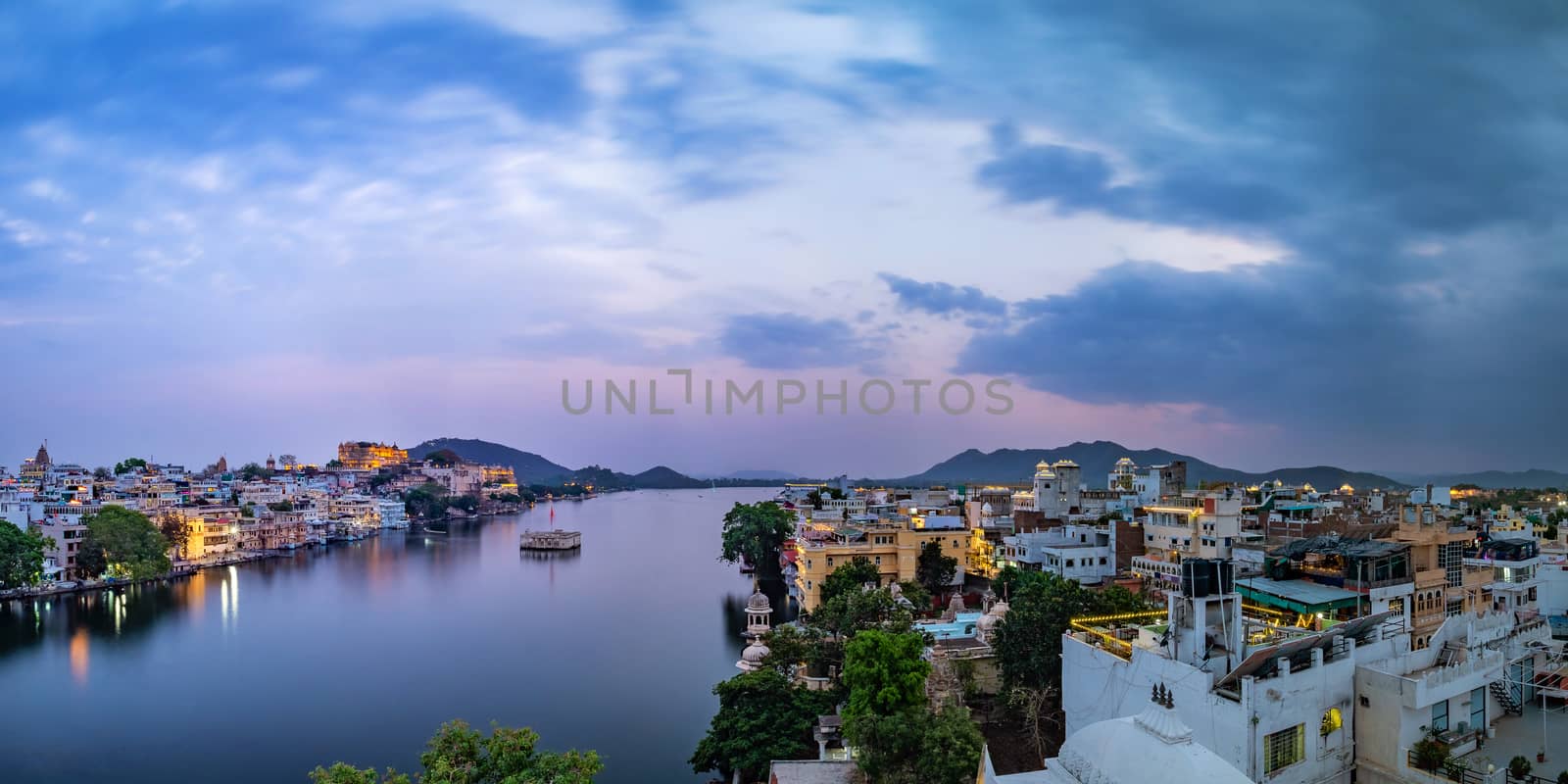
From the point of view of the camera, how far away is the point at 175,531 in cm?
4116

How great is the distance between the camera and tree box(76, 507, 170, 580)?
3391 cm

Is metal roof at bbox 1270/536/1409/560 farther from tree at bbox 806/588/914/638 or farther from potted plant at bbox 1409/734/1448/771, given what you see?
tree at bbox 806/588/914/638

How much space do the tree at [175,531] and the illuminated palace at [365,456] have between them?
7368 cm

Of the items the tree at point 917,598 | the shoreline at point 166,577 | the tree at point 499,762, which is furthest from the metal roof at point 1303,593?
the shoreline at point 166,577

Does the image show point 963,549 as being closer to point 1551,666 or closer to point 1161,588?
point 1161,588

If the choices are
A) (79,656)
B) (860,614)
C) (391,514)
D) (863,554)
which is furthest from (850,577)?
(391,514)

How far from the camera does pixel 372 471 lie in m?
103

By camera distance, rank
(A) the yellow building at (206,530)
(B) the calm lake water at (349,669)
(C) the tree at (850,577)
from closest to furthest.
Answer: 1. (B) the calm lake water at (349,669)
2. (C) the tree at (850,577)
3. (A) the yellow building at (206,530)

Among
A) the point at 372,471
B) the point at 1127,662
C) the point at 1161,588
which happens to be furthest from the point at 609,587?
the point at 372,471

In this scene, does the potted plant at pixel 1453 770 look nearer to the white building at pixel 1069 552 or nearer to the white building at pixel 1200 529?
the white building at pixel 1200 529

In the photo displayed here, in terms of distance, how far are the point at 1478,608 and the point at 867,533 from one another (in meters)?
14.1

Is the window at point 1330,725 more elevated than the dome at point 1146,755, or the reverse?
the dome at point 1146,755

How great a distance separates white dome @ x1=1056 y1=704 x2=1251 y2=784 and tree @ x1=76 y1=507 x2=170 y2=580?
40139 mm

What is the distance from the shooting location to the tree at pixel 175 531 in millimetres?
40812
